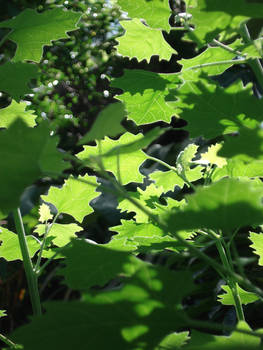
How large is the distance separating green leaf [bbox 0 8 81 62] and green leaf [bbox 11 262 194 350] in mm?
403

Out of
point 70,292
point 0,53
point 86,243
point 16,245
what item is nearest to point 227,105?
point 86,243

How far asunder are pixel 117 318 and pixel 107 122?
152 millimetres

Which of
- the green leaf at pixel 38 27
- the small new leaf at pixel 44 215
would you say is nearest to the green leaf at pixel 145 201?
the small new leaf at pixel 44 215

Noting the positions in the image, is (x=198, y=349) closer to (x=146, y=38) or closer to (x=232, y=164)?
(x=232, y=164)

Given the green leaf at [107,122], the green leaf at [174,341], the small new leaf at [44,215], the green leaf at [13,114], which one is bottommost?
the small new leaf at [44,215]

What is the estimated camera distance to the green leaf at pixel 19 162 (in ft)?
1.22

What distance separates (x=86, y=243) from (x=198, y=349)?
0.47 feet

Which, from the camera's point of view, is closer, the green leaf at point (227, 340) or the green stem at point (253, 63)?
the green leaf at point (227, 340)

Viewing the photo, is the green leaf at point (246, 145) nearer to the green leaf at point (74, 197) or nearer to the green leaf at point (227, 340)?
the green leaf at point (227, 340)

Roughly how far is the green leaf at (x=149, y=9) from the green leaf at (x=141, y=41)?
4cm

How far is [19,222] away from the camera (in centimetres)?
59

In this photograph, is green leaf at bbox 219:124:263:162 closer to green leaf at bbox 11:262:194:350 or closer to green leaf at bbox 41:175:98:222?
green leaf at bbox 11:262:194:350

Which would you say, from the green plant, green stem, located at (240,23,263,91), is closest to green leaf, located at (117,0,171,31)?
the green plant

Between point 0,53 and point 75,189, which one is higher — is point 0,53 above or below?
below
